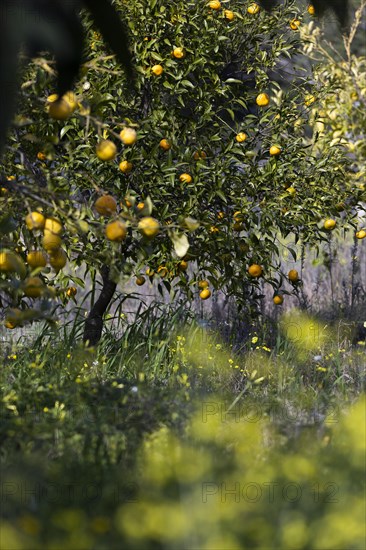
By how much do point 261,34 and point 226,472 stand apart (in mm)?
3421

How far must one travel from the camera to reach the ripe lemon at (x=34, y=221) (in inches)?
103

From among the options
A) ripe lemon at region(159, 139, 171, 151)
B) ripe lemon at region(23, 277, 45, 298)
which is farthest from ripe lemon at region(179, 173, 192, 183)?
ripe lemon at region(23, 277, 45, 298)

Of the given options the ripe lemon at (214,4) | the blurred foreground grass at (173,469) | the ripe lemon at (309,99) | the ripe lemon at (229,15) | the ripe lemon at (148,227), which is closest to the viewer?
the blurred foreground grass at (173,469)

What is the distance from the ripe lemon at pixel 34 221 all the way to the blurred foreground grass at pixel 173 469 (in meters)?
0.61

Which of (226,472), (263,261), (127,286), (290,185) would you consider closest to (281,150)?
(290,185)

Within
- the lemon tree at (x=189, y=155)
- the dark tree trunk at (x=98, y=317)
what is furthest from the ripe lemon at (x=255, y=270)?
the dark tree trunk at (x=98, y=317)

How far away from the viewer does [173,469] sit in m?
2.10

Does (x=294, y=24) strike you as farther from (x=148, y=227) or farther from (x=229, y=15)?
(x=148, y=227)

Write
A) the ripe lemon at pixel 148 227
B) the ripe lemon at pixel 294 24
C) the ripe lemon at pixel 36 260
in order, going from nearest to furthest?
the ripe lemon at pixel 148 227, the ripe lemon at pixel 36 260, the ripe lemon at pixel 294 24

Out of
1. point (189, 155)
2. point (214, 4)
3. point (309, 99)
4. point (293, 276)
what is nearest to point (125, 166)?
point (189, 155)

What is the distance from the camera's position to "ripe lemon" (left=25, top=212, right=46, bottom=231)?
2.63 meters

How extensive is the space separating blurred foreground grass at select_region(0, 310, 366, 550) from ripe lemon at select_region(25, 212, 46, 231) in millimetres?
612

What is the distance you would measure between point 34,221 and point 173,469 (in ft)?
3.26

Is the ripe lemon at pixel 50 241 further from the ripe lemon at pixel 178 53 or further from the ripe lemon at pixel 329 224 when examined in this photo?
the ripe lemon at pixel 329 224
